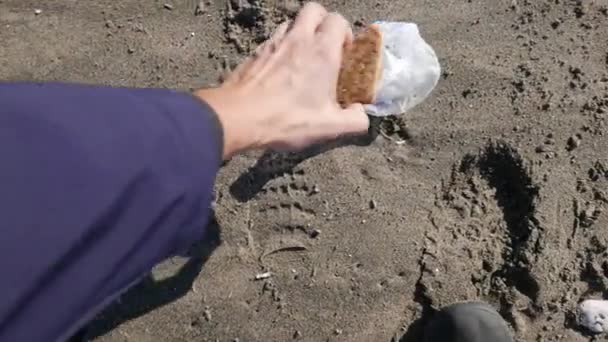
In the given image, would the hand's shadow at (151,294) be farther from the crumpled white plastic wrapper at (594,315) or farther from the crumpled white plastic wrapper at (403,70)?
the crumpled white plastic wrapper at (594,315)

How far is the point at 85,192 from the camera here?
941 millimetres

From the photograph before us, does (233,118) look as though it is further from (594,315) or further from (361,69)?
(594,315)

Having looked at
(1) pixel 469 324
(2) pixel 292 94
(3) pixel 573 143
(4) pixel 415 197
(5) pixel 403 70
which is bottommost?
(1) pixel 469 324

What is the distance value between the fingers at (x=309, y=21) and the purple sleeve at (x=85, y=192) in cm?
42

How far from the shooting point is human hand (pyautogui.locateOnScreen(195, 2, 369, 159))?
1.28 meters

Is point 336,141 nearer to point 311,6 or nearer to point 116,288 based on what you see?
point 311,6

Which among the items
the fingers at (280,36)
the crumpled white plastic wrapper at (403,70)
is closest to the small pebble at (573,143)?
the crumpled white plastic wrapper at (403,70)

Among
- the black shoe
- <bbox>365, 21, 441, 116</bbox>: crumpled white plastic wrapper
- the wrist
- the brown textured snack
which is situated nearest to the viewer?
the wrist

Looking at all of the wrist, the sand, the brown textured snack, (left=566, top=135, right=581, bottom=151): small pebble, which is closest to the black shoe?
the sand

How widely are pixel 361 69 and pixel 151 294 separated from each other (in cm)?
77

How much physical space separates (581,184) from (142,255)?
1.21 m

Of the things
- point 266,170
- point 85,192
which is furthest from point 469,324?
point 85,192

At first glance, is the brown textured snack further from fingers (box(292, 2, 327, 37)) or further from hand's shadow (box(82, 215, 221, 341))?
hand's shadow (box(82, 215, 221, 341))

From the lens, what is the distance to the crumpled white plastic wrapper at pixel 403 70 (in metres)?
1.71
